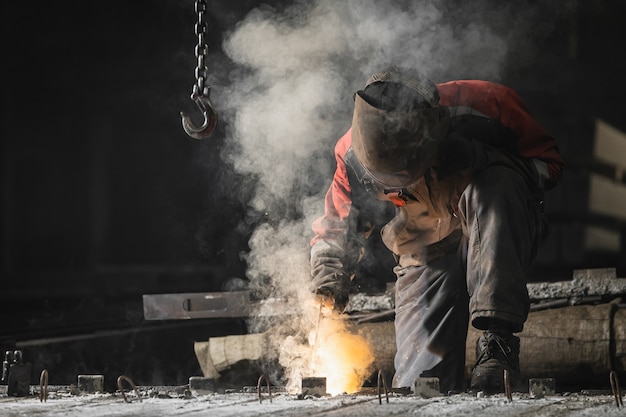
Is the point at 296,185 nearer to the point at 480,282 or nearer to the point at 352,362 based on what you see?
the point at 352,362

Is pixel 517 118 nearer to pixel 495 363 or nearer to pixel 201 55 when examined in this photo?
pixel 495 363

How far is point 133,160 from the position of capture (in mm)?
9531

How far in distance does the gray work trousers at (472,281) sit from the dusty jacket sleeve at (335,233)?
49 cm

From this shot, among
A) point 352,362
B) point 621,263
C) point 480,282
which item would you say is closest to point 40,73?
point 352,362

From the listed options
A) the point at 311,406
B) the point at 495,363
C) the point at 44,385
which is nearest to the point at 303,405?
the point at 311,406

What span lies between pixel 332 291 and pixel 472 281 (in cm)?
84

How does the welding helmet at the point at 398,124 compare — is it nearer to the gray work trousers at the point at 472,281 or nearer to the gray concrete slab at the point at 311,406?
the gray work trousers at the point at 472,281

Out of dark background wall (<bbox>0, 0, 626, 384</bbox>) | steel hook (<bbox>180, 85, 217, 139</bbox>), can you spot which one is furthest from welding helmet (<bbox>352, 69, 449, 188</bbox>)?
dark background wall (<bbox>0, 0, 626, 384</bbox>)

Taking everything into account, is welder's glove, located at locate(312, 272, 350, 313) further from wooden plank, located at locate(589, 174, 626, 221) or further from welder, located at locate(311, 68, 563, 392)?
wooden plank, located at locate(589, 174, 626, 221)

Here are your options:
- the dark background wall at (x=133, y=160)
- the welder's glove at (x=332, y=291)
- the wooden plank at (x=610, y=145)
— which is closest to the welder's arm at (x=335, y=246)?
the welder's glove at (x=332, y=291)

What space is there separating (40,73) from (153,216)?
74.3 inches

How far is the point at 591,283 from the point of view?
526 cm

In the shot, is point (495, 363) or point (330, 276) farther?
point (330, 276)

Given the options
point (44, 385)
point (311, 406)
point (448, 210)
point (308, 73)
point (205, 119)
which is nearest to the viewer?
point (311, 406)
